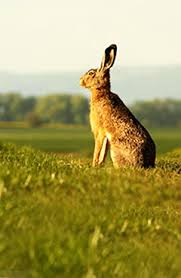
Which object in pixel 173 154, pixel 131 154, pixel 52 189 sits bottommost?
pixel 173 154

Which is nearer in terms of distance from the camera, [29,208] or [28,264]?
[28,264]

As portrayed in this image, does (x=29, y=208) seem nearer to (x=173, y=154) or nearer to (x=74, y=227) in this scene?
(x=74, y=227)

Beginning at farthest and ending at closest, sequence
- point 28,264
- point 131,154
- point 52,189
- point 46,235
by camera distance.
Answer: point 131,154
point 52,189
point 46,235
point 28,264

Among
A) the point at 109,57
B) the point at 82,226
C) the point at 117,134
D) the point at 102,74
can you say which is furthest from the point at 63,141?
the point at 82,226

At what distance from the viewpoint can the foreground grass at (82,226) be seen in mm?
6875

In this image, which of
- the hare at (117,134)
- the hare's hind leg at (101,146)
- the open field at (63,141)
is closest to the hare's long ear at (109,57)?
the hare at (117,134)

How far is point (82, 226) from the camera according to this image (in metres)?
8.04

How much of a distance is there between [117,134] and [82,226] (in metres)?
6.97

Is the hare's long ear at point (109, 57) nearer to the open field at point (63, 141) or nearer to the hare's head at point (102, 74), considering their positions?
the hare's head at point (102, 74)

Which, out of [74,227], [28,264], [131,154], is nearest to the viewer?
[28,264]

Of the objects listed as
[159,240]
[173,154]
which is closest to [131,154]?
[159,240]

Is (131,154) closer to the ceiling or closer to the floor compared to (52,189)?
closer to the floor

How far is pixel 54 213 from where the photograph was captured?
8.34 m

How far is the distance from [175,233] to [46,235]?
A: 8.02 ft
